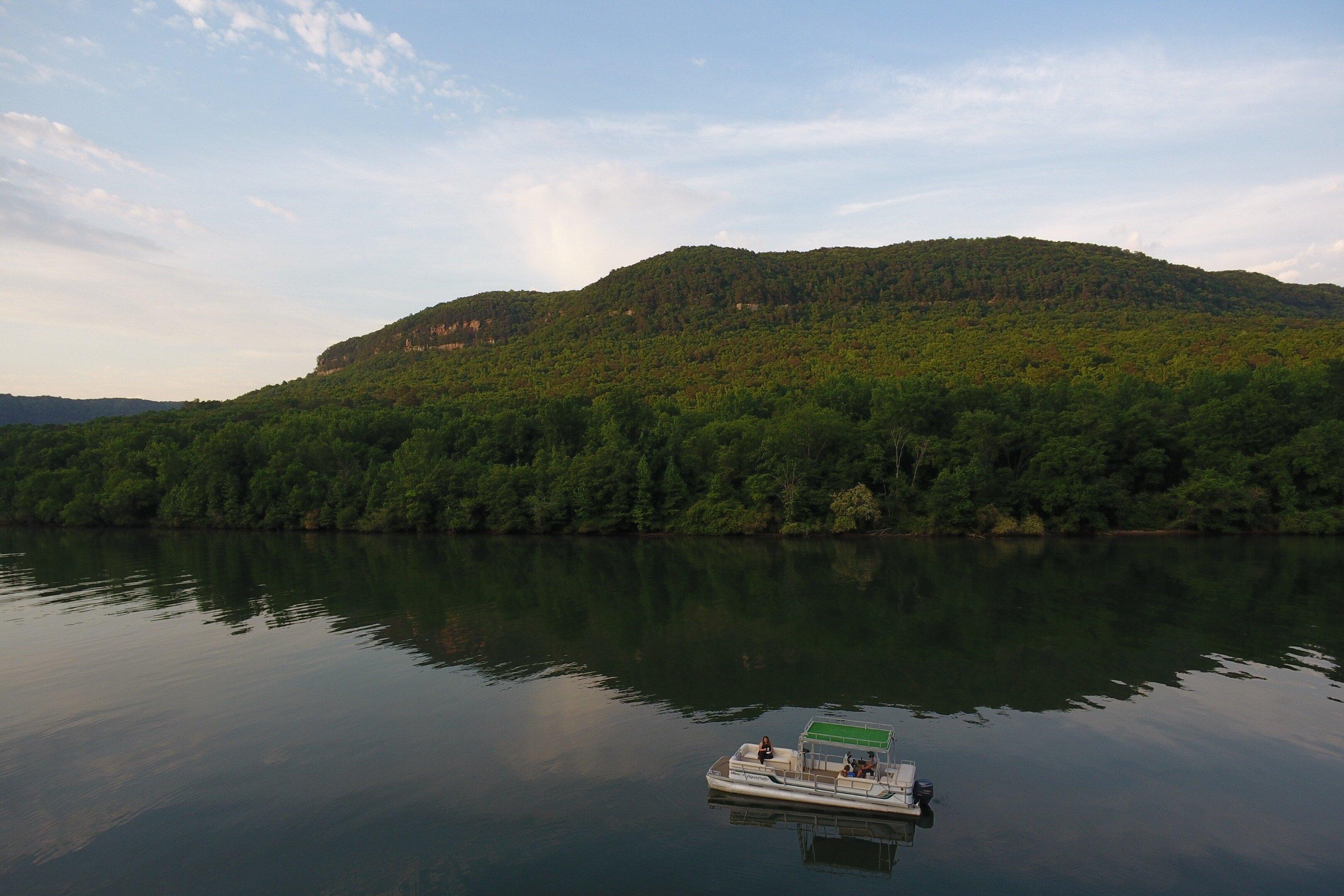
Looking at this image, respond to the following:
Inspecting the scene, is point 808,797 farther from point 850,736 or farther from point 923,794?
point 923,794

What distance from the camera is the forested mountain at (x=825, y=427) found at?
63.2 meters

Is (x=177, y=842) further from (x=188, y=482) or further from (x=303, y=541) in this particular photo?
(x=188, y=482)

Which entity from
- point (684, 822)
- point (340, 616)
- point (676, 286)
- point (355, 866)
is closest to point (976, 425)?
point (340, 616)

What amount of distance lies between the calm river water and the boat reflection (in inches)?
2.5

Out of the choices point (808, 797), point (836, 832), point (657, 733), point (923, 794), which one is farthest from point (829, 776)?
point (657, 733)

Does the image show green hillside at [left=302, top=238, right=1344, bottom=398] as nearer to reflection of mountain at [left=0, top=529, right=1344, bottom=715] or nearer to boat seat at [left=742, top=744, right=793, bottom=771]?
reflection of mountain at [left=0, top=529, right=1344, bottom=715]

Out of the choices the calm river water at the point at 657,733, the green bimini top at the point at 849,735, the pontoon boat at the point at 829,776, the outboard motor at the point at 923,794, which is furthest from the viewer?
the green bimini top at the point at 849,735

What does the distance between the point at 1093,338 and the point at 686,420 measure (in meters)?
50.7

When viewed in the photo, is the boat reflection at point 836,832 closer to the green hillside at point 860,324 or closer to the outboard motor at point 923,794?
the outboard motor at point 923,794

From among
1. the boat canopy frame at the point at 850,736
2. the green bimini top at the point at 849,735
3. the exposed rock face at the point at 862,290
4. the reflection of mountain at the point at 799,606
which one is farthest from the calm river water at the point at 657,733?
the exposed rock face at the point at 862,290

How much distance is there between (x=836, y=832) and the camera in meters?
16.5

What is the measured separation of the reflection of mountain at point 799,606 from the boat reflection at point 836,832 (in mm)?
5510

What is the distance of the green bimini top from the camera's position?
17672 mm

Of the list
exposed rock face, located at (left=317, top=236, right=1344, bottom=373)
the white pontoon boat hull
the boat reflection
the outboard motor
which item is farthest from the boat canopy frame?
exposed rock face, located at (left=317, top=236, right=1344, bottom=373)
